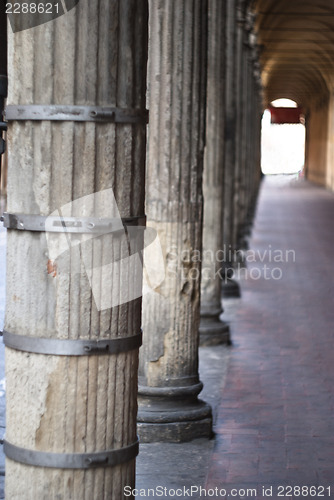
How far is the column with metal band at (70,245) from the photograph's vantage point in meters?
3.23

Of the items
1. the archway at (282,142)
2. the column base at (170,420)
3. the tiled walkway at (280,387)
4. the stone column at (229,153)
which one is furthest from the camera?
the archway at (282,142)

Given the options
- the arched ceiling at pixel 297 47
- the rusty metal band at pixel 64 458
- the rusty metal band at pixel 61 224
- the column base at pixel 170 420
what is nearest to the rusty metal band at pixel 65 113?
the rusty metal band at pixel 61 224

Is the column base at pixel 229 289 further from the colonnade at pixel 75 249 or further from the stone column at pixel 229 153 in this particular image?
the colonnade at pixel 75 249

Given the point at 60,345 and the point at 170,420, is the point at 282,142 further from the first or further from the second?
the point at 60,345

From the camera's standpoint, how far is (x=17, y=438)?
132 inches

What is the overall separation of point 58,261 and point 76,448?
0.58m

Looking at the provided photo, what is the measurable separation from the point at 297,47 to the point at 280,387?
1818 inches

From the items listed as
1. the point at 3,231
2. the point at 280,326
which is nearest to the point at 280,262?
the point at 280,326

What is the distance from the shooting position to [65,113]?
321 cm

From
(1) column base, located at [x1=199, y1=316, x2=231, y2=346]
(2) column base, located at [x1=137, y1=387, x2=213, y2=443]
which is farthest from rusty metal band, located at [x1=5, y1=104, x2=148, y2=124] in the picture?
(1) column base, located at [x1=199, y1=316, x2=231, y2=346]

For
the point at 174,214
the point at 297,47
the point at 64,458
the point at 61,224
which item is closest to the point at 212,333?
the point at 174,214

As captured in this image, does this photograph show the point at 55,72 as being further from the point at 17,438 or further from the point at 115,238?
the point at 17,438

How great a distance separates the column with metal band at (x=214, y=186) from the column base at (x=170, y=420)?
330cm

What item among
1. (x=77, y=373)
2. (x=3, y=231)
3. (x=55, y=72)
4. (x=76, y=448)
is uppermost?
(x=55, y=72)
